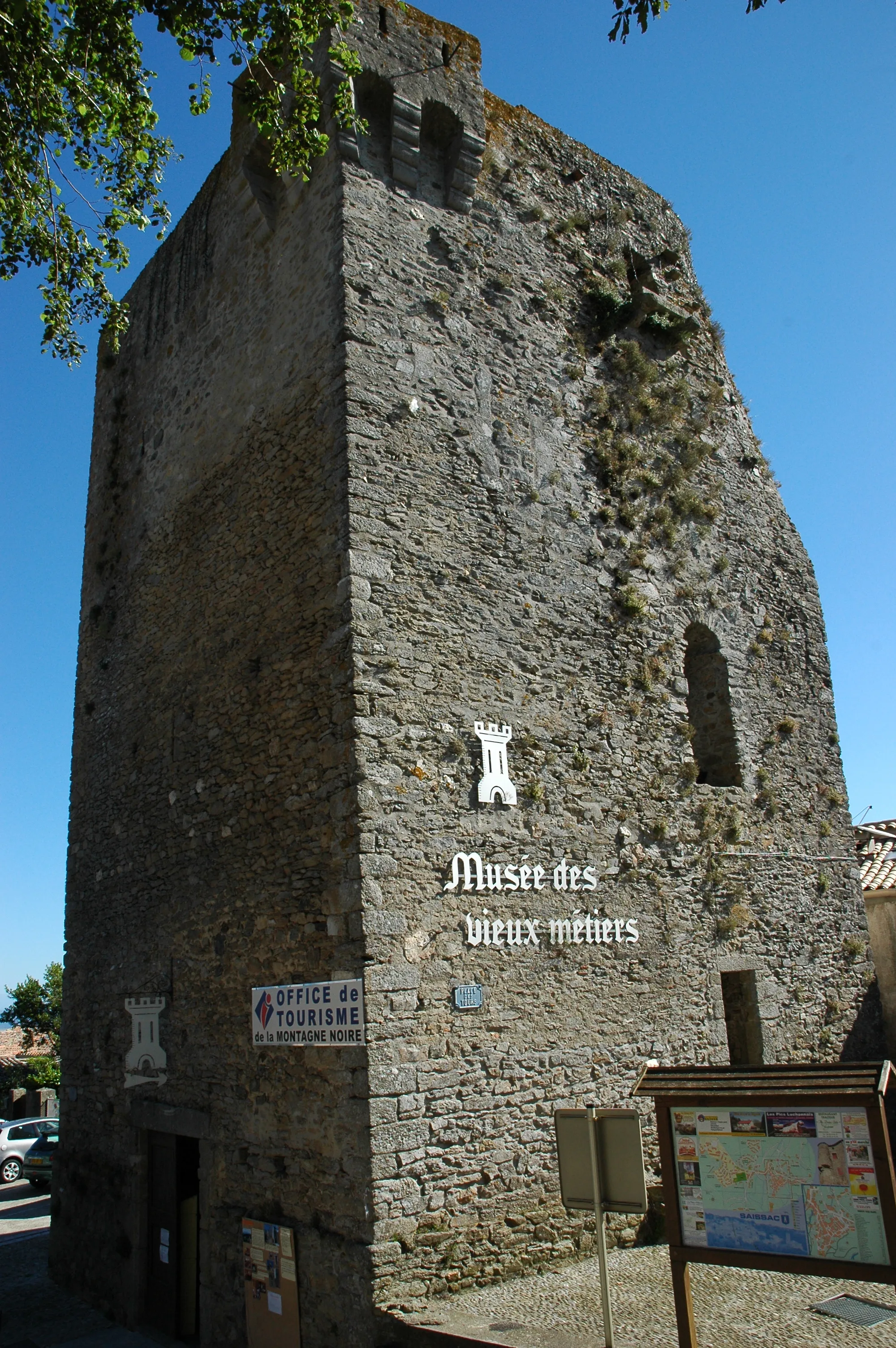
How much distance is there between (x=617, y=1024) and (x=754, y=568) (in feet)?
19.2

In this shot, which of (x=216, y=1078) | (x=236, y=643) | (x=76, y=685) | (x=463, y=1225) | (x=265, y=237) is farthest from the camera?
(x=76, y=685)

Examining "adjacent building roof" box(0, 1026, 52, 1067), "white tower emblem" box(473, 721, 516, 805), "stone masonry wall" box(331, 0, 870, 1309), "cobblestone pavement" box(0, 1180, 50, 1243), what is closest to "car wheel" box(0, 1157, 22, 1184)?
"cobblestone pavement" box(0, 1180, 50, 1243)

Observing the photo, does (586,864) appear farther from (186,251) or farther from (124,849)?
(186,251)

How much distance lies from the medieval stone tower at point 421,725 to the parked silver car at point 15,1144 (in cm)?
1166

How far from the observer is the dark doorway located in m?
8.63

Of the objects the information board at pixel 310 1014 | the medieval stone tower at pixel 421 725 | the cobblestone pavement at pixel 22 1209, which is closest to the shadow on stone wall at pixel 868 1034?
the medieval stone tower at pixel 421 725

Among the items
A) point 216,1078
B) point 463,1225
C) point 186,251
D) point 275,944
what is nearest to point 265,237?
point 186,251

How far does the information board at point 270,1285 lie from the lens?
6.72 metres

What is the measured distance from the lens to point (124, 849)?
10.5 metres

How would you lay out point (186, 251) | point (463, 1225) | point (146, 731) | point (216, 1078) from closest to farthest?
point (463, 1225) → point (216, 1078) → point (146, 731) → point (186, 251)

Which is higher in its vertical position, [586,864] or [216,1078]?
[586,864]

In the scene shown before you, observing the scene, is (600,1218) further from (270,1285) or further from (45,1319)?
(45,1319)

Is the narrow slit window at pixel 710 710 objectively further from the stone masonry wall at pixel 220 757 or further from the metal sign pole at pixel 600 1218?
the metal sign pole at pixel 600 1218

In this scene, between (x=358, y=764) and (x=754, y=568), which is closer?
(x=358, y=764)
